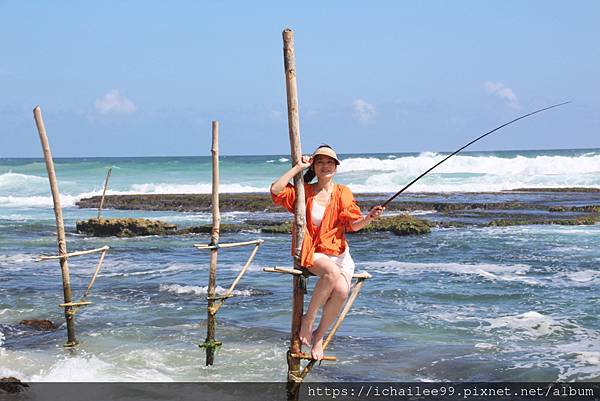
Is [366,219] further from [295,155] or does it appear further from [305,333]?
[305,333]

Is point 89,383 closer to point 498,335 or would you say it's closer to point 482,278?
point 498,335

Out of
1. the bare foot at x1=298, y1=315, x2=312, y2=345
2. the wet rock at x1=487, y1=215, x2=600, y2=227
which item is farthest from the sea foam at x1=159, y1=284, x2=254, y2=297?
the wet rock at x1=487, y1=215, x2=600, y2=227

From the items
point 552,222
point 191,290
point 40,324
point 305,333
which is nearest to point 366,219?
point 305,333

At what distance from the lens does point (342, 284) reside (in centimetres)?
577

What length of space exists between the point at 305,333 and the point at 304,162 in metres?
1.26

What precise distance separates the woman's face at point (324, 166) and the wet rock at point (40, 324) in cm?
683

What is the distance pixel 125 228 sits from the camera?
24.0 meters

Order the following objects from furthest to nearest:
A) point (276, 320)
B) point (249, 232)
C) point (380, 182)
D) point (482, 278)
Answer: point (380, 182) < point (249, 232) < point (482, 278) < point (276, 320)

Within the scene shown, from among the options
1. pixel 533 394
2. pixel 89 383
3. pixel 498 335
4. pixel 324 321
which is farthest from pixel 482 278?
pixel 324 321

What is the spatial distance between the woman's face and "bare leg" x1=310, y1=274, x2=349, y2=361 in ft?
2.41

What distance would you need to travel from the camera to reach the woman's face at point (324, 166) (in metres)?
5.76

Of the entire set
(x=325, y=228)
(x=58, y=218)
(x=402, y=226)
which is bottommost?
(x=402, y=226)

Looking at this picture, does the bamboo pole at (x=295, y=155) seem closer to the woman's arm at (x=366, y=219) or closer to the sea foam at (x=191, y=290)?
the woman's arm at (x=366, y=219)

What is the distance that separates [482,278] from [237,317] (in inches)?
217
